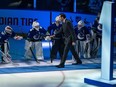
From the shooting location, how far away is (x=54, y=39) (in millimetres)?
13289

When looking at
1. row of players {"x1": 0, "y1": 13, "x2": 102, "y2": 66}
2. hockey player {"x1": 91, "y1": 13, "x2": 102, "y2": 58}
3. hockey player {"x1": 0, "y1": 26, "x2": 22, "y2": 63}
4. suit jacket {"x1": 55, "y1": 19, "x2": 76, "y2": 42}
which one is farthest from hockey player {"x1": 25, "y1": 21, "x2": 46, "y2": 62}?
hockey player {"x1": 91, "y1": 13, "x2": 102, "y2": 58}

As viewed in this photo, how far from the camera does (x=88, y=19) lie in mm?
21188

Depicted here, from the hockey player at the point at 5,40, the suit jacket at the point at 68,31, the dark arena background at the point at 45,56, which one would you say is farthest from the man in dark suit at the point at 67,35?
the hockey player at the point at 5,40

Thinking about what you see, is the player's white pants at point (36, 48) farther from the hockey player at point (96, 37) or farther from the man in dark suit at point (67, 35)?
the hockey player at point (96, 37)

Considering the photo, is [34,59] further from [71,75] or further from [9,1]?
[9,1]

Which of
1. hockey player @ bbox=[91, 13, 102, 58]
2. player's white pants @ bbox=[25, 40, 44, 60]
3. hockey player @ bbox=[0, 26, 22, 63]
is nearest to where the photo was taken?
hockey player @ bbox=[0, 26, 22, 63]

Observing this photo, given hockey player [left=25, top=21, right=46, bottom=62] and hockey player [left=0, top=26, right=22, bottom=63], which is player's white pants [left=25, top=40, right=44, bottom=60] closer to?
hockey player [left=25, top=21, right=46, bottom=62]

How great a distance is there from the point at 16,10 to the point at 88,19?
138 inches

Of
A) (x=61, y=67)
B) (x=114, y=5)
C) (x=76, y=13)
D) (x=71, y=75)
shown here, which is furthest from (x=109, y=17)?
(x=76, y=13)

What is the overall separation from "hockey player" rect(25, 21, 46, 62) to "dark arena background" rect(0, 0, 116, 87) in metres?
0.28

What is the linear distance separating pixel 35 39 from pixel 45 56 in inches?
76.1

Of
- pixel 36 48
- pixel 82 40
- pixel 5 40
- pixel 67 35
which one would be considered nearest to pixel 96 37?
pixel 82 40

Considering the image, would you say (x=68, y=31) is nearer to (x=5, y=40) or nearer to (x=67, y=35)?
(x=67, y=35)

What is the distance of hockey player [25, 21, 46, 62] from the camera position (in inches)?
542
